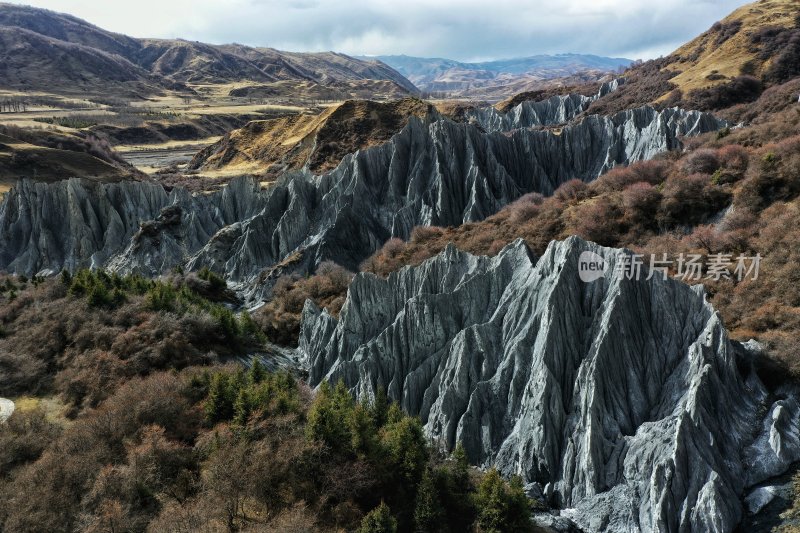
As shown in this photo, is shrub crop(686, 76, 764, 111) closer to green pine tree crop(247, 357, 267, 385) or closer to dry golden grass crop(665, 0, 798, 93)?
dry golden grass crop(665, 0, 798, 93)

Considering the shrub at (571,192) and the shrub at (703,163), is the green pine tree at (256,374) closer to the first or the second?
the shrub at (571,192)

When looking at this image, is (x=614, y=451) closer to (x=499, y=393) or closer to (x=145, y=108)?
(x=499, y=393)

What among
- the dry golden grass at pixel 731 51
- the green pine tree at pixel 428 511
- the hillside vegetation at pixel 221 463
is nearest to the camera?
the hillside vegetation at pixel 221 463

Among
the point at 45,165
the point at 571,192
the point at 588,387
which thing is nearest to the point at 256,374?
the point at 588,387

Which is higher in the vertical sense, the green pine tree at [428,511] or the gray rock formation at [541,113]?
the gray rock formation at [541,113]

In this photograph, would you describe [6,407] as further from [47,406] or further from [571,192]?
[571,192]

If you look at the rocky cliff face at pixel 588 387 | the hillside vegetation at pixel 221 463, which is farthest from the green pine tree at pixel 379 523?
the rocky cliff face at pixel 588 387
